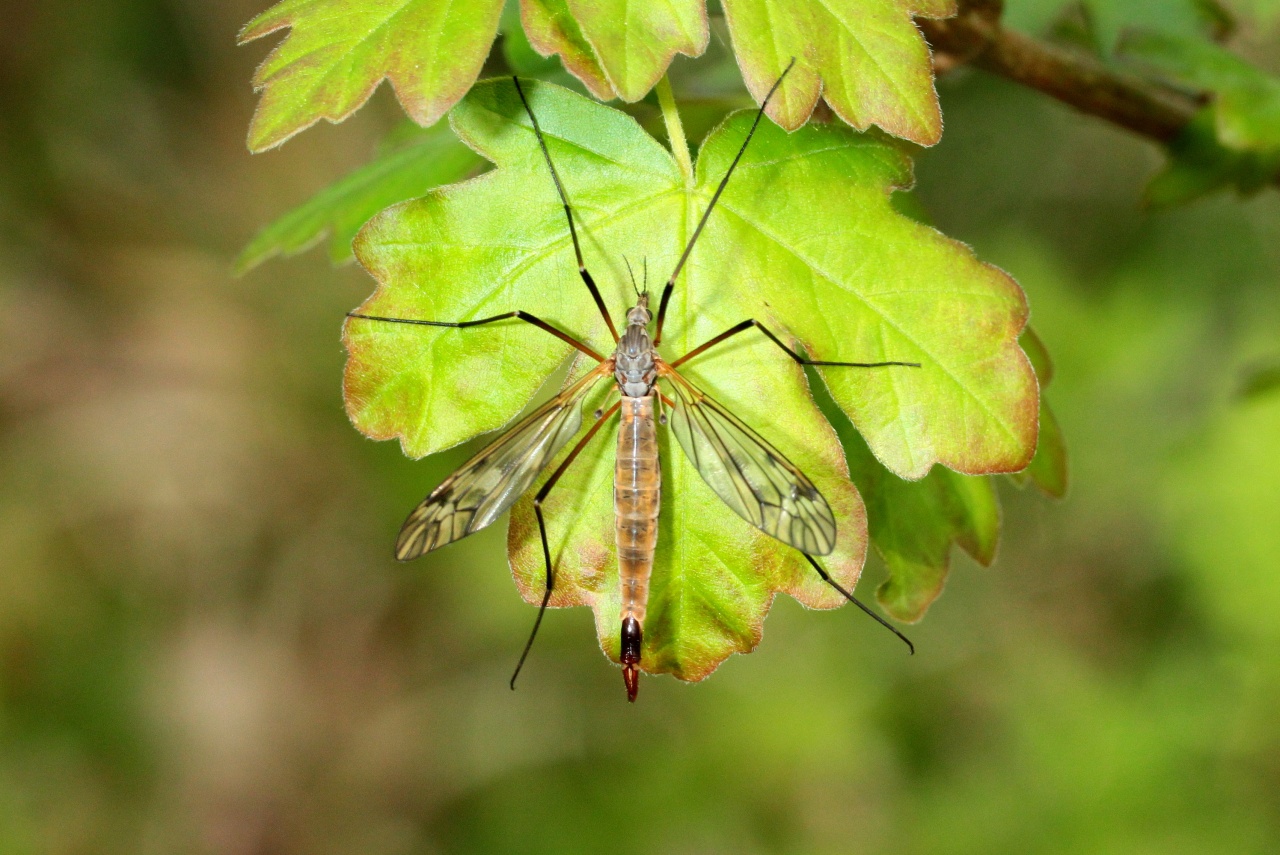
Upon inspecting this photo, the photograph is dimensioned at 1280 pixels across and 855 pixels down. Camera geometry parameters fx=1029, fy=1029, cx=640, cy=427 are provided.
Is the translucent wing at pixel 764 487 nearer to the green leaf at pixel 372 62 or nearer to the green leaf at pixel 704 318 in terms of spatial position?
the green leaf at pixel 704 318

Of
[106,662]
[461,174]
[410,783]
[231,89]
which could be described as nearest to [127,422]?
[106,662]

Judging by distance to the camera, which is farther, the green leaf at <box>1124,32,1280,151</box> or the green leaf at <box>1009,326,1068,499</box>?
the green leaf at <box>1124,32,1280,151</box>

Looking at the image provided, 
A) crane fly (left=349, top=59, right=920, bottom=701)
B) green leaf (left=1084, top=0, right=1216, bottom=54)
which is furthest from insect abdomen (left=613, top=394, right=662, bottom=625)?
green leaf (left=1084, top=0, right=1216, bottom=54)

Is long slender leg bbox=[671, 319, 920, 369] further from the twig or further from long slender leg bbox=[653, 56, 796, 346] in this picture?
the twig

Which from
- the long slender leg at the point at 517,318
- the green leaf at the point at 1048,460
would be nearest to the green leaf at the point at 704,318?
the long slender leg at the point at 517,318

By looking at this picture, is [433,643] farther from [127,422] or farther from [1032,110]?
[1032,110]

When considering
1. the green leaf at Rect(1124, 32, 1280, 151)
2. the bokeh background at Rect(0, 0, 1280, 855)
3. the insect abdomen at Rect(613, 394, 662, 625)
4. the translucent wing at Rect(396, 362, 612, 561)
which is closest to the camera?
the insect abdomen at Rect(613, 394, 662, 625)

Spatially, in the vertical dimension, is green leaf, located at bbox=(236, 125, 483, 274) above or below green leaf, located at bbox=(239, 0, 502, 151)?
below
